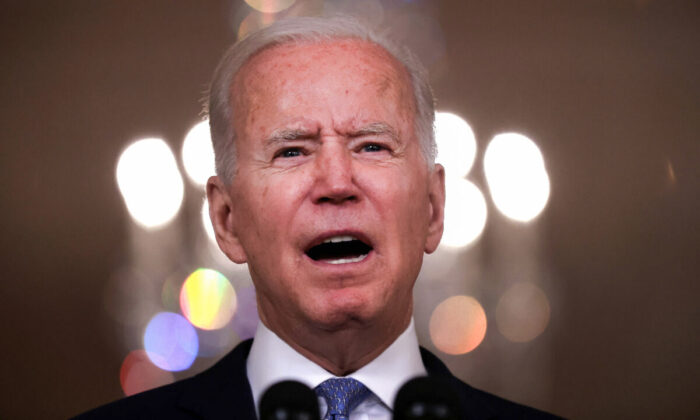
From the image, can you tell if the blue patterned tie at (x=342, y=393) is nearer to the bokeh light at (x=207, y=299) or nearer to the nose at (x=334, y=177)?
the nose at (x=334, y=177)

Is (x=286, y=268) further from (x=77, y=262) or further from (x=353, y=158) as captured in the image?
(x=77, y=262)

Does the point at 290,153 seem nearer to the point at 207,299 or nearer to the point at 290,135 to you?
the point at 290,135

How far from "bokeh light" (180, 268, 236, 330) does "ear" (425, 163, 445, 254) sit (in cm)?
196

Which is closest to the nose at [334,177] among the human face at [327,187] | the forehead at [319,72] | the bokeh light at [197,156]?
the human face at [327,187]

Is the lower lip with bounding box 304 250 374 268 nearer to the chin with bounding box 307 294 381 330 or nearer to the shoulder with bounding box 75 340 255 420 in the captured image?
the chin with bounding box 307 294 381 330

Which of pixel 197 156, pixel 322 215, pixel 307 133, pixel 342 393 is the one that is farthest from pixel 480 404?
pixel 197 156

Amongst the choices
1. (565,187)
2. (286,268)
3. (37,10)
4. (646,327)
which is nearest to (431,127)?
(286,268)

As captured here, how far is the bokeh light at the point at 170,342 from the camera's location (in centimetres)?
323

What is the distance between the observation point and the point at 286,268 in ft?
4.27

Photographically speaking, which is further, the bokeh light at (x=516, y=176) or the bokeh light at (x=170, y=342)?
the bokeh light at (x=516, y=176)

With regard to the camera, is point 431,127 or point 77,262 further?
point 77,262

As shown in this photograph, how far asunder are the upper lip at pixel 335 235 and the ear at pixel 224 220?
0.22 metres

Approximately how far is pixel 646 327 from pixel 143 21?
2.69m

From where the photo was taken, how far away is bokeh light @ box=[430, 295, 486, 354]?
336 cm
